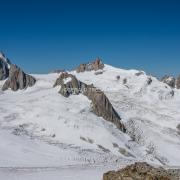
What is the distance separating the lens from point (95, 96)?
173750 mm

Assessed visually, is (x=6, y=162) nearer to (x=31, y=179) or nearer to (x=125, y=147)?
(x=31, y=179)

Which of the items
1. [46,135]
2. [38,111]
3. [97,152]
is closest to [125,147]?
[97,152]

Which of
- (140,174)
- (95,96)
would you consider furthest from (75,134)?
(140,174)

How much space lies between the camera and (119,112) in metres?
190

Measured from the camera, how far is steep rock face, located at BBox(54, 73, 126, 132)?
163 meters

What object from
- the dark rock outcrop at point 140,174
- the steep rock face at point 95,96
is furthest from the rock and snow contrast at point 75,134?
the dark rock outcrop at point 140,174

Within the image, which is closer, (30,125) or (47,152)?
(47,152)

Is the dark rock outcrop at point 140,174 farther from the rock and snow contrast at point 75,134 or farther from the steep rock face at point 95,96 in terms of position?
the steep rock face at point 95,96

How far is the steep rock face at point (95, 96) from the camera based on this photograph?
163 metres

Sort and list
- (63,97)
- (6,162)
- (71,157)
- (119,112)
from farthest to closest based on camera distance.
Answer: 1. (119,112)
2. (63,97)
3. (71,157)
4. (6,162)

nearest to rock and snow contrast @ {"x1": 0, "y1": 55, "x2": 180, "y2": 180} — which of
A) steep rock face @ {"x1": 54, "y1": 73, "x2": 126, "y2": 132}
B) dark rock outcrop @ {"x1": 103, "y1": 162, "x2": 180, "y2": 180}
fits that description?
steep rock face @ {"x1": 54, "y1": 73, "x2": 126, "y2": 132}

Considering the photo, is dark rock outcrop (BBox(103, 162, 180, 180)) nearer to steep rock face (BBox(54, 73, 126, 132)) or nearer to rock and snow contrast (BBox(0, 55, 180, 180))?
rock and snow contrast (BBox(0, 55, 180, 180))

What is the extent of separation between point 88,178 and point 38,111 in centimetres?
8950

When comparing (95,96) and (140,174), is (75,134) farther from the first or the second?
(140,174)
